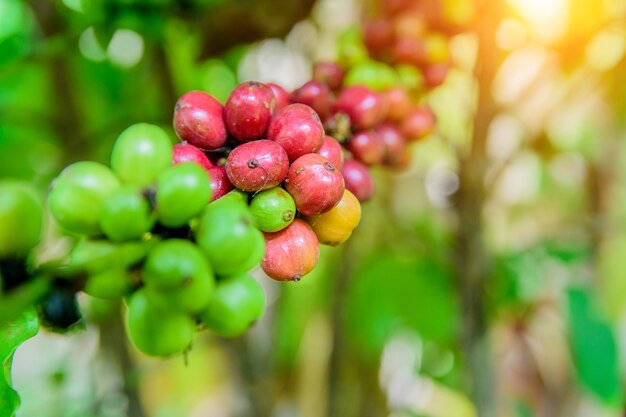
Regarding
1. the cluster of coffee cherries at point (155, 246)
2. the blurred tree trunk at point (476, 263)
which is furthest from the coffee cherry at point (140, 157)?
the blurred tree trunk at point (476, 263)

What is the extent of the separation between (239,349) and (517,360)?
0.85 m

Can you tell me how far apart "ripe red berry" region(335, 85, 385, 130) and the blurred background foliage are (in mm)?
138

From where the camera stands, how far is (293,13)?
710 mm

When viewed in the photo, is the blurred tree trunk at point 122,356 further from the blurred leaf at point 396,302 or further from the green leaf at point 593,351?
the green leaf at point 593,351

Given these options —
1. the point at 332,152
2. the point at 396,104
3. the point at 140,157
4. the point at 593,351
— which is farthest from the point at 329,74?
the point at 593,351

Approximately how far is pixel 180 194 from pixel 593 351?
761 mm

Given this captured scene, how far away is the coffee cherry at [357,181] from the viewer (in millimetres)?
429

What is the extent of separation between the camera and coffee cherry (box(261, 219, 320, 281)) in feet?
1.10

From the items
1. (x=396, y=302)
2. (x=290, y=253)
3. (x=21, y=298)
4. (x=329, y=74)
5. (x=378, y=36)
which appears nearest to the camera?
(x=21, y=298)

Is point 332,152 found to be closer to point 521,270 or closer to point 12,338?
point 12,338

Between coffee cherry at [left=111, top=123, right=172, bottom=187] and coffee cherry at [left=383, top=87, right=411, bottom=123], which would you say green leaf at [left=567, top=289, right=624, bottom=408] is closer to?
coffee cherry at [left=383, top=87, right=411, bottom=123]

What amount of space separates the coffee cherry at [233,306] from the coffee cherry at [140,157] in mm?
66

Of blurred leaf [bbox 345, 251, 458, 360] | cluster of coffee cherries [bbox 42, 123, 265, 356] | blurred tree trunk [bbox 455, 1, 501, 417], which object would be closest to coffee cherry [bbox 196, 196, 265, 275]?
cluster of coffee cherries [bbox 42, 123, 265, 356]

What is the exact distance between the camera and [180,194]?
0.91 feet
